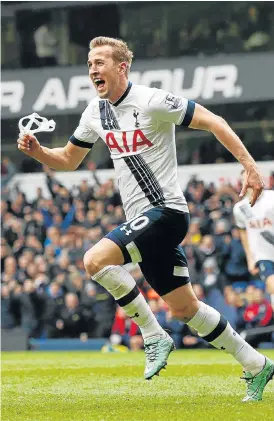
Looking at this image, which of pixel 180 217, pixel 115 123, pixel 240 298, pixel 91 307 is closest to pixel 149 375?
pixel 180 217

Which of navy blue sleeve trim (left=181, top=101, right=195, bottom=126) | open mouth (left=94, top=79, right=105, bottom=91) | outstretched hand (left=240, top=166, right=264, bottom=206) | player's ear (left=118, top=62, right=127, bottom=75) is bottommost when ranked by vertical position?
outstretched hand (left=240, top=166, right=264, bottom=206)

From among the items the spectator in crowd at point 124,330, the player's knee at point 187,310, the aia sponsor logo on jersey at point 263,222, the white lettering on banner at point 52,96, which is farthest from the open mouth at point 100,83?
the white lettering on banner at point 52,96

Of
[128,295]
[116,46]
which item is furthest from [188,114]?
[128,295]

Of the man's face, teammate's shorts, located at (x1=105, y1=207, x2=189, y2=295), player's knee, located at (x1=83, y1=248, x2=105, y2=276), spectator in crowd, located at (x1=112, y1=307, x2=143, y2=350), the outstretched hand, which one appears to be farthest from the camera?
spectator in crowd, located at (x1=112, y1=307, x2=143, y2=350)

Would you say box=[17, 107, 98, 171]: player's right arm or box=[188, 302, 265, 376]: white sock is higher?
box=[17, 107, 98, 171]: player's right arm

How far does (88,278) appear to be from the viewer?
764 inches

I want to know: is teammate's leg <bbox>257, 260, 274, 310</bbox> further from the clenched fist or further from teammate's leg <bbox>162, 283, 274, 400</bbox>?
the clenched fist

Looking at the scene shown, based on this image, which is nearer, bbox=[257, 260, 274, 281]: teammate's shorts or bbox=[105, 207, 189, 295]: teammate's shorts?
bbox=[105, 207, 189, 295]: teammate's shorts

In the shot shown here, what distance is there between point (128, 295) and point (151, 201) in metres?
0.75

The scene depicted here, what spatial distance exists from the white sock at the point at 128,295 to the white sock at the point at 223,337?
1.06ft

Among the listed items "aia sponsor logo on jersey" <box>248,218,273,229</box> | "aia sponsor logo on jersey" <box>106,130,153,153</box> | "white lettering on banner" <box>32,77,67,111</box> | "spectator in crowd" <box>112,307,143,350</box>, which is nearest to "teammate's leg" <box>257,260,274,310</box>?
"aia sponsor logo on jersey" <box>248,218,273,229</box>

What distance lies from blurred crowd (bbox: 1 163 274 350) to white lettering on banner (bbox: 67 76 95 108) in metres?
5.66

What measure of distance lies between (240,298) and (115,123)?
9.78 m

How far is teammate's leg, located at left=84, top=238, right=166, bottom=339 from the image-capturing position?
24.4 ft
